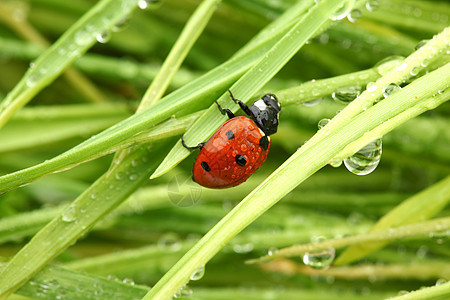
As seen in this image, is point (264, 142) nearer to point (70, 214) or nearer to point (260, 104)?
point (260, 104)

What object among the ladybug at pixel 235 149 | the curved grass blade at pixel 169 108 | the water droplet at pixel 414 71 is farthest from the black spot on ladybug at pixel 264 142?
the water droplet at pixel 414 71

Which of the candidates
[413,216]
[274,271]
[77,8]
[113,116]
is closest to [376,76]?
[413,216]

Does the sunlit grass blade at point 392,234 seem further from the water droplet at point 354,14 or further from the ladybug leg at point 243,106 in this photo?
the water droplet at point 354,14

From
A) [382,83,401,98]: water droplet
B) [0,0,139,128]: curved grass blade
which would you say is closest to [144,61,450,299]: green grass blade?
[382,83,401,98]: water droplet

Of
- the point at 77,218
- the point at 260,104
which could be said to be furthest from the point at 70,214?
the point at 260,104

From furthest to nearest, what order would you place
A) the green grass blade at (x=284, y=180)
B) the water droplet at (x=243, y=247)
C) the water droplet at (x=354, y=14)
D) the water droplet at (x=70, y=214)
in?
the water droplet at (x=243, y=247) → the water droplet at (x=354, y=14) → the water droplet at (x=70, y=214) → the green grass blade at (x=284, y=180)

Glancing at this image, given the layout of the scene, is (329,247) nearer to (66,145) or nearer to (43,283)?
(43,283)
